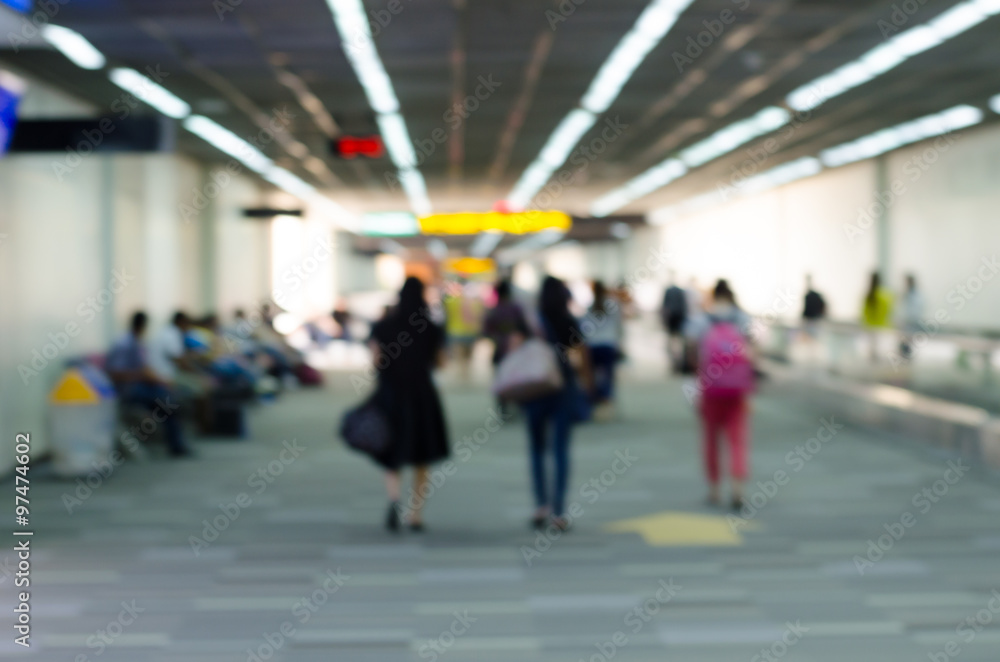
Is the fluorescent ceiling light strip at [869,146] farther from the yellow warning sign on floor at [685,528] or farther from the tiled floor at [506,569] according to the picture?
the yellow warning sign on floor at [685,528]

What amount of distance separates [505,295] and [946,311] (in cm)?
1317

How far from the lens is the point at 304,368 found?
2189 cm

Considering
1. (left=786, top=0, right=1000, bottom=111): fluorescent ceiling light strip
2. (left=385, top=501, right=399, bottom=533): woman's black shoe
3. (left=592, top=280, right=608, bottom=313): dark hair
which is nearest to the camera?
(left=385, top=501, right=399, bottom=533): woman's black shoe

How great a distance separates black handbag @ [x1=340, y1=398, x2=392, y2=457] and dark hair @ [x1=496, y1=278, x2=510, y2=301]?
6.36 meters

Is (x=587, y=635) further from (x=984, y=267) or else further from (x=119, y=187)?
(x=984, y=267)

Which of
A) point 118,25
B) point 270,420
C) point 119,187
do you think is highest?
point 118,25

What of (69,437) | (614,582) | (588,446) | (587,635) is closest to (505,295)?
(588,446)

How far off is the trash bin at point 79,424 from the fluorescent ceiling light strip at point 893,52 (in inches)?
339

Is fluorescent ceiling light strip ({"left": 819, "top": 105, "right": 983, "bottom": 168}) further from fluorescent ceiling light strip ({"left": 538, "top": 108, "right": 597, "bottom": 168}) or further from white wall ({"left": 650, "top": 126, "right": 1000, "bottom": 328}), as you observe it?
fluorescent ceiling light strip ({"left": 538, "top": 108, "right": 597, "bottom": 168})

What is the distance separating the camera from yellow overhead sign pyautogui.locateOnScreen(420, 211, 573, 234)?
33.3 meters

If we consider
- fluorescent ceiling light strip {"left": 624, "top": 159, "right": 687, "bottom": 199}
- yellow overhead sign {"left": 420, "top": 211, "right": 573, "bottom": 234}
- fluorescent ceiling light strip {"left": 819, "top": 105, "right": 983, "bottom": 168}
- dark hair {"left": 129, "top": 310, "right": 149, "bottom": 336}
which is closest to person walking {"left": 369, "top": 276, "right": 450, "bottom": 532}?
dark hair {"left": 129, "top": 310, "right": 149, "bottom": 336}

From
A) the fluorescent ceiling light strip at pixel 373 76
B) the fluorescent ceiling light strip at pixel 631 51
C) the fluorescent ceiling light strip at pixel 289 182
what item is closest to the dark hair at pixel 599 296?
the fluorescent ceiling light strip at pixel 631 51

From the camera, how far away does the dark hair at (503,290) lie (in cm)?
1451

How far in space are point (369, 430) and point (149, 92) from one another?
8356mm
